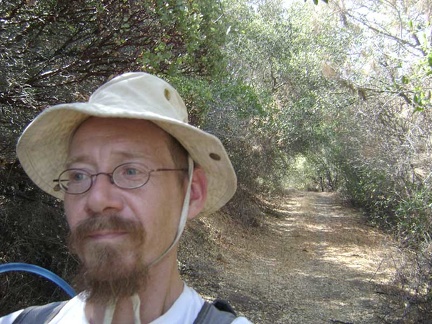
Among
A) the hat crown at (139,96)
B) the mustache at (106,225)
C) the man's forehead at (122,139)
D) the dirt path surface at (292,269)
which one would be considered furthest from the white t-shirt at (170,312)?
the dirt path surface at (292,269)

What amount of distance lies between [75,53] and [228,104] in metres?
6.17

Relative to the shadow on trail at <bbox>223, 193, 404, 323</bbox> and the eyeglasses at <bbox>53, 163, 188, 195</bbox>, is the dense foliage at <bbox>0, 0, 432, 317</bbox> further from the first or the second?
the eyeglasses at <bbox>53, 163, 188, 195</bbox>

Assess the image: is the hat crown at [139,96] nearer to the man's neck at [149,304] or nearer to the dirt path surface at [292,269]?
the man's neck at [149,304]

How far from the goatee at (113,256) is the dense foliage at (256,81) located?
9.74ft

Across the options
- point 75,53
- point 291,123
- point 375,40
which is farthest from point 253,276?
point 291,123

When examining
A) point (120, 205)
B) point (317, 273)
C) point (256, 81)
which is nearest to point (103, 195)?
point (120, 205)

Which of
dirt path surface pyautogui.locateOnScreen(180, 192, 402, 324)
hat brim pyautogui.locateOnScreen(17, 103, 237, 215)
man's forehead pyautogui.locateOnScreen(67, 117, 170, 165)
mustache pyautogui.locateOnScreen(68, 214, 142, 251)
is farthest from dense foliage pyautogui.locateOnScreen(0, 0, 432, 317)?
mustache pyautogui.locateOnScreen(68, 214, 142, 251)

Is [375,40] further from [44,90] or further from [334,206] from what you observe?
[334,206]

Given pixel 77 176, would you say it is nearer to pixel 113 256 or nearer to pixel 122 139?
pixel 122 139

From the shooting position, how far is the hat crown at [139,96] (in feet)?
5.18

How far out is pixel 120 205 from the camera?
4.91 ft

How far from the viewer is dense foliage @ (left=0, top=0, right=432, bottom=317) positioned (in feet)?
15.5

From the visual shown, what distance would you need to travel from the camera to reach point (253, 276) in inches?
394

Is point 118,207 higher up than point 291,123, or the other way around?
point 118,207
